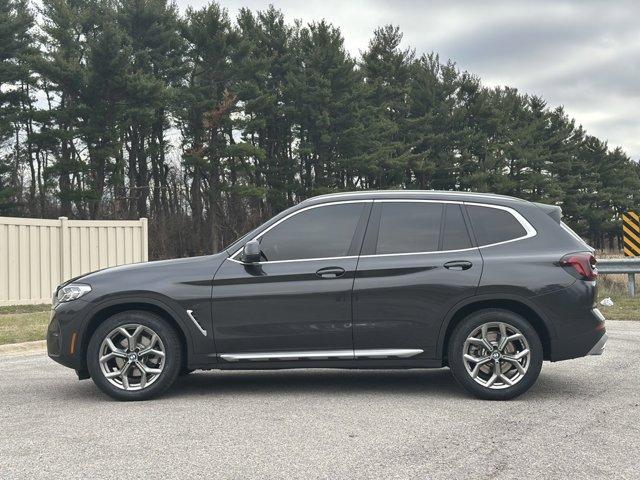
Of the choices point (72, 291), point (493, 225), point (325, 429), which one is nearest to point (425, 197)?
point (493, 225)

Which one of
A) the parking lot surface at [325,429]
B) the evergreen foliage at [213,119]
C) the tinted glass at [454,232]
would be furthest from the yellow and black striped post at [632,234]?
the evergreen foliage at [213,119]

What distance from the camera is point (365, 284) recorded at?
611 centimetres

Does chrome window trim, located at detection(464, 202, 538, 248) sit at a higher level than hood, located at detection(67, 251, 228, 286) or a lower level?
higher

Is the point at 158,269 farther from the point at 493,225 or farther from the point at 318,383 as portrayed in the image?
the point at 493,225

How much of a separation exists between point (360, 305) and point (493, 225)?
143 cm

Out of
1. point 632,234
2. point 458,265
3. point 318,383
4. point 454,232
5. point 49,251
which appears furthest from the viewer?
point 632,234

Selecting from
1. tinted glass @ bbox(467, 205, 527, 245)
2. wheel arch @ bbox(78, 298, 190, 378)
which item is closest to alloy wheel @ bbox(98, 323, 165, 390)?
wheel arch @ bbox(78, 298, 190, 378)

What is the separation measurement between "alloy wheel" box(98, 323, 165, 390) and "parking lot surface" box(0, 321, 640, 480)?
0.23 metres

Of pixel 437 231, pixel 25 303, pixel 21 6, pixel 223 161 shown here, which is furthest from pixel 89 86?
pixel 437 231

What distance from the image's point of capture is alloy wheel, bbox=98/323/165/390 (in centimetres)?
616

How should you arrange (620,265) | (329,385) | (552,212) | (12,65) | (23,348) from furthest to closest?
(12,65) < (620,265) < (23,348) < (329,385) < (552,212)

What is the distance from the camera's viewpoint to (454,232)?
6.29 metres

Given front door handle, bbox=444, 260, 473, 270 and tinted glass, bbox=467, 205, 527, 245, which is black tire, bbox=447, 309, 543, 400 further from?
tinted glass, bbox=467, 205, 527, 245

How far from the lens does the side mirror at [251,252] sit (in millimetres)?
6062
